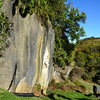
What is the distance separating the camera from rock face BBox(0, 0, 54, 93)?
23891mm

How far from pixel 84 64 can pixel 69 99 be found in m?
31.0

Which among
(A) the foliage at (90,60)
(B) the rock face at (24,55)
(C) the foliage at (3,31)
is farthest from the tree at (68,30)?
(C) the foliage at (3,31)

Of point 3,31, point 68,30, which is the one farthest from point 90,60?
point 3,31

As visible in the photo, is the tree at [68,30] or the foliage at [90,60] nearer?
the tree at [68,30]

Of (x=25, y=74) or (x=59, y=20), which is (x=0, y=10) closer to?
(x=25, y=74)

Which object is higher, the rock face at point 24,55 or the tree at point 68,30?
the tree at point 68,30

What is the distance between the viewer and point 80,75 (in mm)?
54062

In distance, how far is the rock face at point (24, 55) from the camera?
23.9 metres

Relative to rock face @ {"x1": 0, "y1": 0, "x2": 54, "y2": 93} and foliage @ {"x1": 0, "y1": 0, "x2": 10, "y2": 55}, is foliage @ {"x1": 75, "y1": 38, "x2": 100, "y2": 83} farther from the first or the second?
foliage @ {"x1": 0, "y1": 0, "x2": 10, "y2": 55}

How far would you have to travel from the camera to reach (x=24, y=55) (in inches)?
1047

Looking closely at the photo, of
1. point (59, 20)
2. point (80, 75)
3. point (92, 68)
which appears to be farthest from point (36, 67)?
point (92, 68)

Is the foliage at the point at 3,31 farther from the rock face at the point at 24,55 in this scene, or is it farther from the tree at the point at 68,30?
the tree at the point at 68,30

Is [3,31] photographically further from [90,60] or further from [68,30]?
[90,60]

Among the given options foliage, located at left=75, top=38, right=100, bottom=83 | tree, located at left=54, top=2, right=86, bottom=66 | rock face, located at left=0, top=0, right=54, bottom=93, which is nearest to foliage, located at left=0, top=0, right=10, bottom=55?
rock face, located at left=0, top=0, right=54, bottom=93
